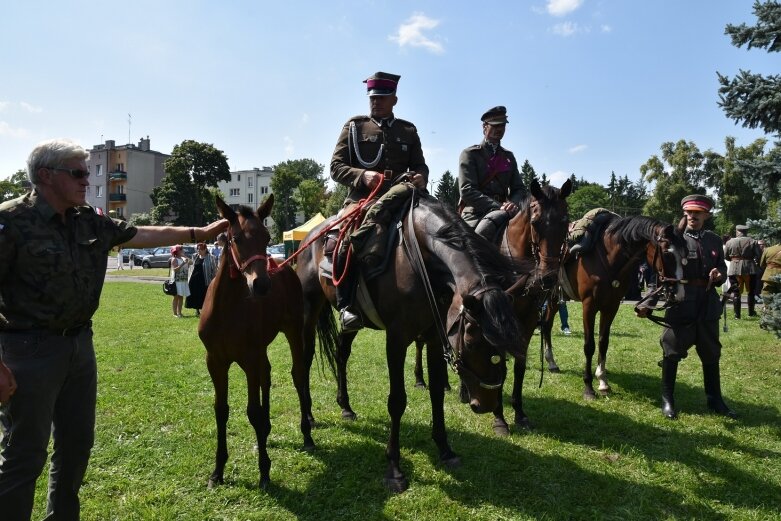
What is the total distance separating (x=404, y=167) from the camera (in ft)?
17.9

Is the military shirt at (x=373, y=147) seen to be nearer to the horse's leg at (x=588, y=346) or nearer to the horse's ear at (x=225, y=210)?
the horse's ear at (x=225, y=210)

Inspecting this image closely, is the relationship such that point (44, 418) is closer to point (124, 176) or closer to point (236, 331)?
point (236, 331)

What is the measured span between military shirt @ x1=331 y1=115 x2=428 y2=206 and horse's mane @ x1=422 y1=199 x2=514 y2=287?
142 centimetres

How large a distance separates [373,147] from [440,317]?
221cm

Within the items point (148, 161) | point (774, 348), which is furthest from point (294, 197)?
point (774, 348)

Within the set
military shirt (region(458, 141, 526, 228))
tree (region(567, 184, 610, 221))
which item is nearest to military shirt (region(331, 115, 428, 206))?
military shirt (region(458, 141, 526, 228))

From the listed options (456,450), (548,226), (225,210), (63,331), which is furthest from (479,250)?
(63,331)

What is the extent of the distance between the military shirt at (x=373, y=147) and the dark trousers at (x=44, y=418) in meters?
3.07

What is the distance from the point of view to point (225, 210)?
12.4ft

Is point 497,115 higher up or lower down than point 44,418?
higher up

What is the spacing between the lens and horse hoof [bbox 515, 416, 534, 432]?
540 centimetres

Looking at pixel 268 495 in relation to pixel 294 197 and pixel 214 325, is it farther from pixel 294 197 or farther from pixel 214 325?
pixel 294 197

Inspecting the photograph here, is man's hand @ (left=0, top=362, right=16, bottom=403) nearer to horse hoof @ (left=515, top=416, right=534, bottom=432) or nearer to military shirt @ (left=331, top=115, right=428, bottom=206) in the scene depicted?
military shirt @ (left=331, top=115, right=428, bottom=206)

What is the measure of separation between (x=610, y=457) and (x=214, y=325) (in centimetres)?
378
